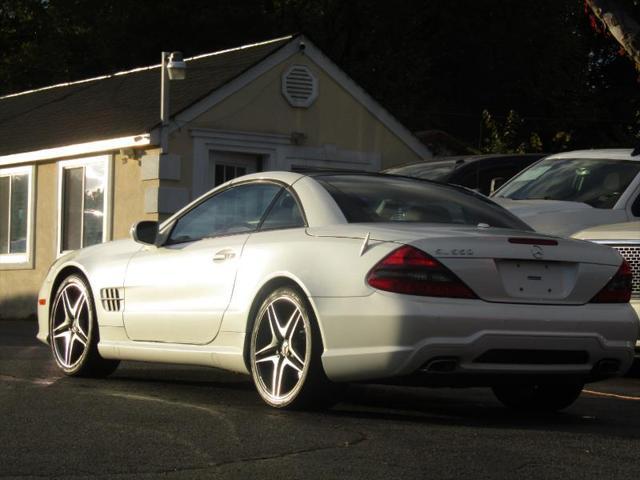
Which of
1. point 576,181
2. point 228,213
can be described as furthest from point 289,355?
point 576,181

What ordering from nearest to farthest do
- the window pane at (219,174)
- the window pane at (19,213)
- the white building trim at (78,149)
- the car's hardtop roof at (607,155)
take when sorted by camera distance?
the car's hardtop roof at (607,155) → the white building trim at (78,149) → the window pane at (219,174) → the window pane at (19,213)

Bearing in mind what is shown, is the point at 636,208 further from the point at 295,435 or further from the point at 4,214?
the point at 4,214

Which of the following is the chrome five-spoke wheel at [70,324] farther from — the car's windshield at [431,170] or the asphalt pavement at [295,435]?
the car's windshield at [431,170]

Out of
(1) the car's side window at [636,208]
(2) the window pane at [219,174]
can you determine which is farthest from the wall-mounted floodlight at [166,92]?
(1) the car's side window at [636,208]

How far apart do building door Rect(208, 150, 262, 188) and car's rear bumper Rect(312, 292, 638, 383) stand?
15.0 meters

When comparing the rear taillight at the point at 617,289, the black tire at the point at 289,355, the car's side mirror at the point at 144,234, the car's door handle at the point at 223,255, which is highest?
the car's side mirror at the point at 144,234

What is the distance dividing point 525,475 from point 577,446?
88 cm

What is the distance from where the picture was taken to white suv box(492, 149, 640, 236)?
38.4 feet

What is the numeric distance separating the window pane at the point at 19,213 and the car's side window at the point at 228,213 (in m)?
16.1

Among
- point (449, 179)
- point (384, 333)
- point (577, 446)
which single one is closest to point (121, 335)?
point (384, 333)

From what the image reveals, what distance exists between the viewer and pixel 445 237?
708 centimetres

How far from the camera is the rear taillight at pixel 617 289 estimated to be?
743 centimetres

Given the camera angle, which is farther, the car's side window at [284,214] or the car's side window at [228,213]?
the car's side window at [228,213]

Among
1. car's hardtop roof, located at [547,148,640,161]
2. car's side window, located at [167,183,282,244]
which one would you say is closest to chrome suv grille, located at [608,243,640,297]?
car's hardtop roof, located at [547,148,640,161]
